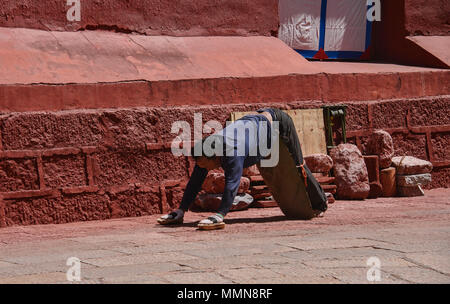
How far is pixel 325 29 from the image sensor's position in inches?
416

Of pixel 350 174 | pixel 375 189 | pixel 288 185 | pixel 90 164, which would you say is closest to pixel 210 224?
pixel 288 185

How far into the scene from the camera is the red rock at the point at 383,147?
8.95 meters

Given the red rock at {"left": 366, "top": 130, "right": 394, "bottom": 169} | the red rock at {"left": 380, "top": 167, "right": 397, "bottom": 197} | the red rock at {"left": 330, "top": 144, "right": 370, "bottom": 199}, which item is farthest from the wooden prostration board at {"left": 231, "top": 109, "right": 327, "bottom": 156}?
the red rock at {"left": 380, "top": 167, "right": 397, "bottom": 197}

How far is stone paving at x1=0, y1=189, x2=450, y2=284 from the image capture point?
4113mm

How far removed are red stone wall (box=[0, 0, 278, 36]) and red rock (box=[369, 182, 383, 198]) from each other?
2.41m

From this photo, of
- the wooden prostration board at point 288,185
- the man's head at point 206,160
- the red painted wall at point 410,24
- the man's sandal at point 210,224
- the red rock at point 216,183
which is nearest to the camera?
the man's sandal at point 210,224

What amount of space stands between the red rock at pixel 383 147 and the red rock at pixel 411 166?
13 centimetres

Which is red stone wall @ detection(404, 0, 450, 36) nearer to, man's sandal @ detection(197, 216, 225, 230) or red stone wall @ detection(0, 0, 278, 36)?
red stone wall @ detection(0, 0, 278, 36)

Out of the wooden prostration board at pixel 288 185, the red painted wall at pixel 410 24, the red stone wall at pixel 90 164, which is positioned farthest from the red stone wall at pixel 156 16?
the wooden prostration board at pixel 288 185

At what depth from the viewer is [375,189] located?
8.92 m

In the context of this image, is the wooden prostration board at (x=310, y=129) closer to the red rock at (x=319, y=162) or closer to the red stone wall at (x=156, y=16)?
the red rock at (x=319, y=162)

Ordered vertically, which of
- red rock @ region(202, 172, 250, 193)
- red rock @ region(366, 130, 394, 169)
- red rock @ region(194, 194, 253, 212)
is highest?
red rock @ region(366, 130, 394, 169)

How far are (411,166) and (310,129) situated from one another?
52.0 inches

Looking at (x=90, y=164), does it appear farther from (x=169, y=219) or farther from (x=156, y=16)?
(x=156, y=16)
